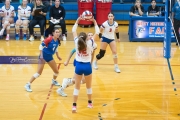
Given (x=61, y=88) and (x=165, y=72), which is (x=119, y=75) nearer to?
(x=165, y=72)

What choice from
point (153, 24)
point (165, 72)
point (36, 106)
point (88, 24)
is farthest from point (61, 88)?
point (88, 24)

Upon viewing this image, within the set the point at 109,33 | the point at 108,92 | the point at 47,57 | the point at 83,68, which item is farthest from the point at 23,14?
the point at 83,68

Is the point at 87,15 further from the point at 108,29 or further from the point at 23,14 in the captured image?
the point at 23,14

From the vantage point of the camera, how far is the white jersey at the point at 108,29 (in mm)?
13859

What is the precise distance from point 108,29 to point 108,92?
2519mm

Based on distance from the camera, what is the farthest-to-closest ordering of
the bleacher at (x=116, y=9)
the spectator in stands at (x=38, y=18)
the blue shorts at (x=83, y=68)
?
the bleacher at (x=116, y=9) < the spectator in stands at (x=38, y=18) < the blue shorts at (x=83, y=68)

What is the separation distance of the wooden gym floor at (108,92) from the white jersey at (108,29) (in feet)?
4.06

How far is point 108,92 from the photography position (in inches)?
480

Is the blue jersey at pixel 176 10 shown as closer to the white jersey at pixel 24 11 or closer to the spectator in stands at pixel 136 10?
the spectator in stands at pixel 136 10

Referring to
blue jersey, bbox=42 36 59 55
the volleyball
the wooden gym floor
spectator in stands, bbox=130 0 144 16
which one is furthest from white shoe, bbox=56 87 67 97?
spectator in stands, bbox=130 0 144 16

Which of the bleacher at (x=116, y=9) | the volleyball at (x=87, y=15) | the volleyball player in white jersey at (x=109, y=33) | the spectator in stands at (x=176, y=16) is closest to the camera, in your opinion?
the volleyball at (x=87, y=15)

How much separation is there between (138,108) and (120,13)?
488 inches

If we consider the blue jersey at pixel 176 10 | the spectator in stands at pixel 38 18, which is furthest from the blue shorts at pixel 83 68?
the spectator in stands at pixel 38 18

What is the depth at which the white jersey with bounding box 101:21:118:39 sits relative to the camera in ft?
45.5
